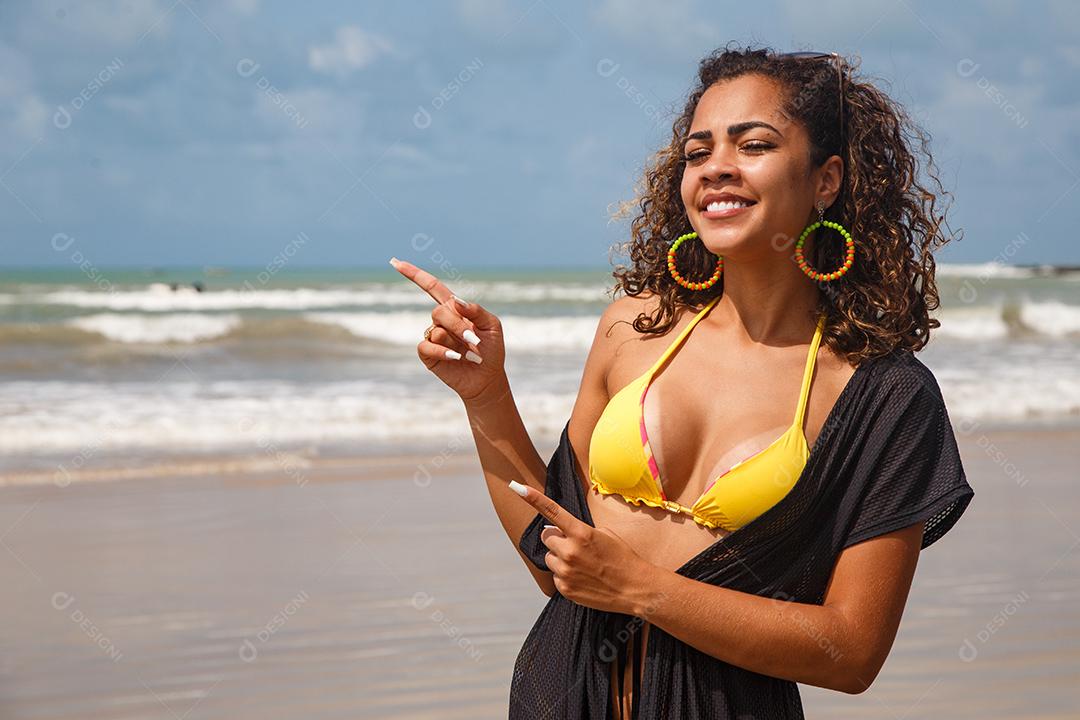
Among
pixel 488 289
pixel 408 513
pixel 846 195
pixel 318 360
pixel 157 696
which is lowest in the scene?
pixel 157 696

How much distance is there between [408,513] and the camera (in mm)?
6586

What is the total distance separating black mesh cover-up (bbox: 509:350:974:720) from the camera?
1.72m

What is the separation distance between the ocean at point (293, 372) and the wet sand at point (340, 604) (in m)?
1.30

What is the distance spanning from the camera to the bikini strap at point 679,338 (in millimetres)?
1901

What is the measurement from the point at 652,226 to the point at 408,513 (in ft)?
15.4

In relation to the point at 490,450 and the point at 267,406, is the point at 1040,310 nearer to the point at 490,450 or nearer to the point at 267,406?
the point at 267,406

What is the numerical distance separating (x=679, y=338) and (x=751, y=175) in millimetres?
307

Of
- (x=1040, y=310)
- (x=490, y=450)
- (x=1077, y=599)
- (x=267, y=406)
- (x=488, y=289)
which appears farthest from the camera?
(x=488, y=289)

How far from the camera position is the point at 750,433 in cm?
179

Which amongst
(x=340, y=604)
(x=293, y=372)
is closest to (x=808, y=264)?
(x=340, y=604)

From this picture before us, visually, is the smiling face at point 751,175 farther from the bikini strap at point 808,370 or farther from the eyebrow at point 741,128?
the bikini strap at point 808,370

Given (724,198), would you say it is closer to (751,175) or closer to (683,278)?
(751,175)

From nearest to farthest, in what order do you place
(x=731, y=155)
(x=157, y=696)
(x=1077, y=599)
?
1. (x=731, y=155)
2. (x=157, y=696)
3. (x=1077, y=599)

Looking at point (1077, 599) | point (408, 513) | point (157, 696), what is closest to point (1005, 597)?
point (1077, 599)
